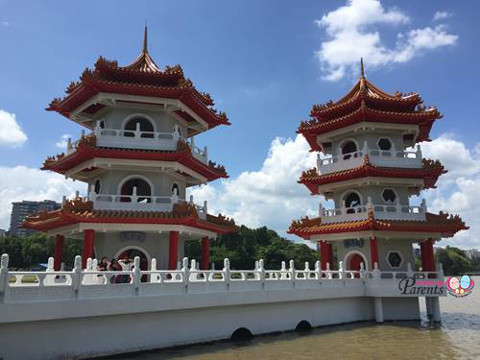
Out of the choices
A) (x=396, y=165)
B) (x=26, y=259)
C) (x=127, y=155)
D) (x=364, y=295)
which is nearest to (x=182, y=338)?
(x=127, y=155)

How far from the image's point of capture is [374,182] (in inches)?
863

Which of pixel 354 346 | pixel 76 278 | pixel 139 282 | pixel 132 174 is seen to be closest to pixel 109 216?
pixel 132 174

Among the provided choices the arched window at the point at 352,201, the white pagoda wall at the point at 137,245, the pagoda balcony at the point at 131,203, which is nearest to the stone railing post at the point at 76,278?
the pagoda balcony at the point at 131,203

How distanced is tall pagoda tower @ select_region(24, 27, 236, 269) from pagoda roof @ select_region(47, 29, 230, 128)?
0.15 ft

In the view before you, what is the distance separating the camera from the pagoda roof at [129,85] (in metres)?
18.4

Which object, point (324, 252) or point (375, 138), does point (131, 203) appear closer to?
point (324, 252)

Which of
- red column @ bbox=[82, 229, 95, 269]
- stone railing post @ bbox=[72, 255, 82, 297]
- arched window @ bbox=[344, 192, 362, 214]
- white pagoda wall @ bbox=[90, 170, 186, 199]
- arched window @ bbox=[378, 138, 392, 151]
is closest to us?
stone railing post @ bbox=[72, 255, 82, 297]

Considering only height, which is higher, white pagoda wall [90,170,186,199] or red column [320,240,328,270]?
white pagoda wall [90,170,186,199]

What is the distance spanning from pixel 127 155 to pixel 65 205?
328 centimetres

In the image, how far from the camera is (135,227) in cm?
1716

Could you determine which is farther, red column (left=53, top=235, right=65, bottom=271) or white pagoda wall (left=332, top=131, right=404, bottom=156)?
white pagoda wall (left=332, top=131, right=404, bottom=156)

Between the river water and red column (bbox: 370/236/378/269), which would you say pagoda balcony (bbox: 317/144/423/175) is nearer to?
red column (bbox: 370/236/378/269)

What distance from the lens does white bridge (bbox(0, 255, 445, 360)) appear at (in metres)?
10.9

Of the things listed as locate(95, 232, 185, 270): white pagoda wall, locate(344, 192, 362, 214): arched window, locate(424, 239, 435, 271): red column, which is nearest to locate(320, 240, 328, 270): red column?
locate(344, 192, 362, 214): arched window
